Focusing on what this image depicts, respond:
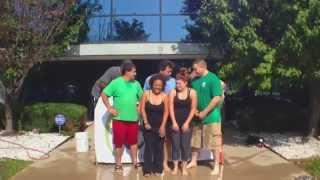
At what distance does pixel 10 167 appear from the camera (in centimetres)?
1066

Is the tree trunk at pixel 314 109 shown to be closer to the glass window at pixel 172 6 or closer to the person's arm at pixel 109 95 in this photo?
the glass window at pixel 172 6

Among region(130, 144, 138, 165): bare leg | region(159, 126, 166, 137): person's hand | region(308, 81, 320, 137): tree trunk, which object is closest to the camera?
region(159, 126, 166, 137): person's hand

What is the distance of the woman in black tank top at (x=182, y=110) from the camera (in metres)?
9.84

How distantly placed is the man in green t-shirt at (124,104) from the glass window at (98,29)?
751cm

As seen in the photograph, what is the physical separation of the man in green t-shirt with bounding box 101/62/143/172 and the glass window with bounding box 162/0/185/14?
7.57m

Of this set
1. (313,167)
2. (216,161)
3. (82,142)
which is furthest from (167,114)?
(82,142)

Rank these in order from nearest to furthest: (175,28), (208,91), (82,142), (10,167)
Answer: (208,91)
(10,167)
(82,142)
(175,28)

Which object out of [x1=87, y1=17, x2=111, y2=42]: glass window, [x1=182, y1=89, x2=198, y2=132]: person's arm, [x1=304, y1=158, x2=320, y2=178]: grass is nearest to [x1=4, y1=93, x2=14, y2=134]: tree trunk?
[x1=87, y1=17, x2=111, y2=42]: glass window

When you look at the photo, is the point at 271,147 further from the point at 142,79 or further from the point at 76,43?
the point at 142,79

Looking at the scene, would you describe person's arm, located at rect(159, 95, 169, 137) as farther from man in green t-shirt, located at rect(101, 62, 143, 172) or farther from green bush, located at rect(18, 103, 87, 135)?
green bush, located at rect(18, 103, 87, 135)

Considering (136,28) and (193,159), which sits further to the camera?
(136,28)

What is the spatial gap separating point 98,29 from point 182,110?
815 cm

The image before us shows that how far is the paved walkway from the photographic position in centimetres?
998

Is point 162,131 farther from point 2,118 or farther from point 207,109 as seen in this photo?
point 2,118
